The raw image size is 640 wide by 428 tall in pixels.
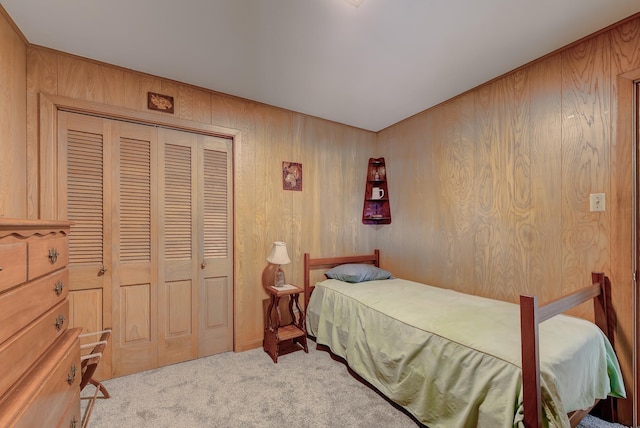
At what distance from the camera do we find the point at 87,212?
2100 mm

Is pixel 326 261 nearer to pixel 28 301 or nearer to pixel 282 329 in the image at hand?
pixel 282 329

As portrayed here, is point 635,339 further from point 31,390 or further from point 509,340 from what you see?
point 31,390

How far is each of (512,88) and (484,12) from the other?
869 millimetres

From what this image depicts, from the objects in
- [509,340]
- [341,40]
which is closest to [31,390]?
[509,340]

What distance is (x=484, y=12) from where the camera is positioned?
1609 millimetres

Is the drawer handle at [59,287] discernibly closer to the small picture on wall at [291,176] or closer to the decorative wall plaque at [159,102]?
the decorative wall plaque at [159,102]

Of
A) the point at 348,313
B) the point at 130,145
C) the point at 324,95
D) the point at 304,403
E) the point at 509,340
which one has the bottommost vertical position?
the point at 304,403

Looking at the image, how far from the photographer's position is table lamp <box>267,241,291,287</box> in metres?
2.63

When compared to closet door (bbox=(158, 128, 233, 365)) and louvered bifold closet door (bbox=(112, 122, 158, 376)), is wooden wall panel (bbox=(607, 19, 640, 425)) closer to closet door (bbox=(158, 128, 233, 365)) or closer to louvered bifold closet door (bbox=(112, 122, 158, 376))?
closet door (bbox=(158, 128, 233, 365))

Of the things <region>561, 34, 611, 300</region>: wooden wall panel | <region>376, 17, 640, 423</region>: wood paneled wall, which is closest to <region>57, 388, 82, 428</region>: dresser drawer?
<region>376, 17, 640, 423</region>: wood paneled wall

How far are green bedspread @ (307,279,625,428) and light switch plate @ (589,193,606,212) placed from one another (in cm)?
73

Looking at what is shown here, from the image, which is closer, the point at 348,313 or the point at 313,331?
the point at 348,313

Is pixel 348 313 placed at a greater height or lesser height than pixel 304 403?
greater

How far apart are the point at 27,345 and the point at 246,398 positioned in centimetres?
141
